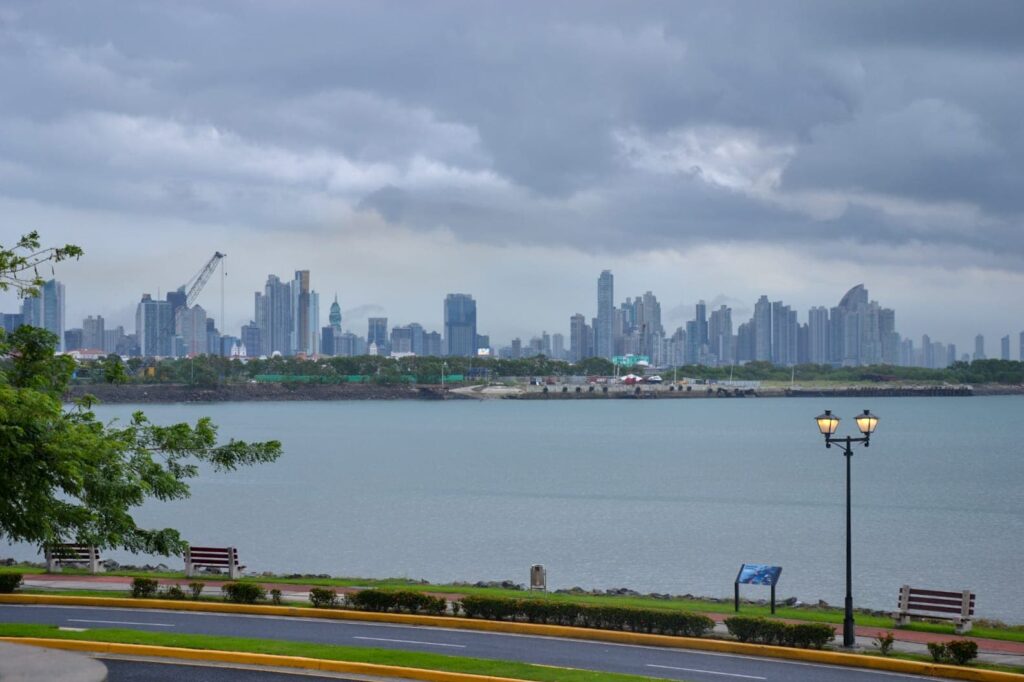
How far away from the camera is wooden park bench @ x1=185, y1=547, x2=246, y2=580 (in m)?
35.8

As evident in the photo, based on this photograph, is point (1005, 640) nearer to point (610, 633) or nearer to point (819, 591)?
point (610, 633)

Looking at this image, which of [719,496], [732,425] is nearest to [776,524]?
[719,496]

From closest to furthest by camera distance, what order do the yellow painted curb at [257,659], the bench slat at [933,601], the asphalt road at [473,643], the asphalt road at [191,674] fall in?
the asphalt road at [191,674] < the yellow painted curb at [257,659] < the asphalt road at [473,643] < the bench slat at [933,601]

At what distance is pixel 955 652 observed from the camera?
23359 mm

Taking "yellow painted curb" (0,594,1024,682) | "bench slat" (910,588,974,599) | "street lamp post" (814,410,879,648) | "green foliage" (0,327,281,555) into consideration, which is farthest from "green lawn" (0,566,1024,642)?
"green foliage" (0,327,281,555)

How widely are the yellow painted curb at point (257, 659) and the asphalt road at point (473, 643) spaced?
2.58 meters

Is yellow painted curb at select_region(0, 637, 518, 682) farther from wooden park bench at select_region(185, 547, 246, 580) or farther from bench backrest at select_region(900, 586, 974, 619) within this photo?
bench backrest at select_region(900, 586, 974, 619)

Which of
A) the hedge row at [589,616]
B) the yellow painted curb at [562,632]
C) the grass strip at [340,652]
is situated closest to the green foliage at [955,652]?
the yellow painted curb at [562,632]

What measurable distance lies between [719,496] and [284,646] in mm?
65003

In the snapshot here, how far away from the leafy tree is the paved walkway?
6.42 meters

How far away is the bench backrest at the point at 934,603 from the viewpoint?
29.1 m

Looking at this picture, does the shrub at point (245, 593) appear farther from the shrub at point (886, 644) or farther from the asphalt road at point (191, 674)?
the shrub at point (886, 644)

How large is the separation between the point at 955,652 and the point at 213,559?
21.3 metres

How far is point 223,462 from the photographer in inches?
1061
